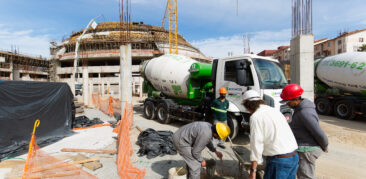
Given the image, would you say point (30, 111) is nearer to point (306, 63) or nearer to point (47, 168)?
point (47, 168)

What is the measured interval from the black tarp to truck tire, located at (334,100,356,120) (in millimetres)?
12759

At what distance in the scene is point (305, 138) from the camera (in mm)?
2410

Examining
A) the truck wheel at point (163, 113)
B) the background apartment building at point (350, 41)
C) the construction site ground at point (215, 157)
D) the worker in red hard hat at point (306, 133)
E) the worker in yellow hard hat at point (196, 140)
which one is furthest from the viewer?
the background apartment building at point (350, 41)

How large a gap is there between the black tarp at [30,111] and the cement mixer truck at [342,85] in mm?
12797

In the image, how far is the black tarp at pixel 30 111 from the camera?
17.1 ft

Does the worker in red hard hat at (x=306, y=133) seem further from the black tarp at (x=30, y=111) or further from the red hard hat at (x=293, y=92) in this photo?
the black tarp at (x=30, y=111)

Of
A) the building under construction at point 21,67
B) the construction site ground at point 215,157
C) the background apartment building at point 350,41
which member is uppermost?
the background apartment building at point 350,41

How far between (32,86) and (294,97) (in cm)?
756

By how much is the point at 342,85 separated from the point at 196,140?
10.5 metres

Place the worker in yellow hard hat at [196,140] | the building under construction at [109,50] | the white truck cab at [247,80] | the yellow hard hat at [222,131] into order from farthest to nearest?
the building under construction at [109,50] < the white truck cab at [247,80] < the worker in yellow hard hat at [196,140] < the yellow hard hat at [222,131]

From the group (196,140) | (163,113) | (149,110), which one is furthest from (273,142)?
(149,110)

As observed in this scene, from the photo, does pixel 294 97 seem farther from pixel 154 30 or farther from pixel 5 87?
pixel 154 30

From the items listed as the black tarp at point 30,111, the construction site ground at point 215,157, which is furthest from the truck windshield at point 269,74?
the black tarp at point 30,111

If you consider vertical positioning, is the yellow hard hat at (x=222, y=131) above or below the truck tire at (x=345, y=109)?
above
